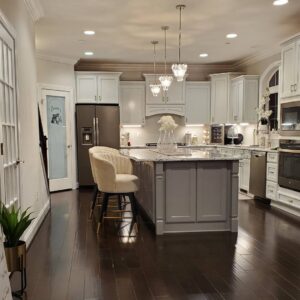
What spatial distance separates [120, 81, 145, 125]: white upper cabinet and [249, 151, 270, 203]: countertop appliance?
307 centimetres

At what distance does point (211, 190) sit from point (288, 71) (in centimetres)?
249

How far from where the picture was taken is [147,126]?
27.2ft

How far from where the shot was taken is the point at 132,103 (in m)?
7.91

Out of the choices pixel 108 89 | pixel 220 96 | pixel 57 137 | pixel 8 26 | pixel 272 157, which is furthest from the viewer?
pixel 220 96

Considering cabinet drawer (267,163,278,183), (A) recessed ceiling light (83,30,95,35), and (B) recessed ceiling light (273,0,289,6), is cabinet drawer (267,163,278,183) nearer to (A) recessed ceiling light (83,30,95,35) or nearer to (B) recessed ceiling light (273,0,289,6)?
(B) recessed ceiling light (273,0,289,6)

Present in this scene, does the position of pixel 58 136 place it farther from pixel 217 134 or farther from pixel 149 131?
pixel 217 134

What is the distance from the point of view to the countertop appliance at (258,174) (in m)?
5.64

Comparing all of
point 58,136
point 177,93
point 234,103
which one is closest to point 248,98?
point 234,103

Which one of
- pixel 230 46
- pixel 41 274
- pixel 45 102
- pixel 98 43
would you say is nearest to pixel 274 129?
pixel 230 46

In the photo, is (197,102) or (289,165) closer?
(289,165)

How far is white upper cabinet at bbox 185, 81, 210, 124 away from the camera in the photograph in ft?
26.7

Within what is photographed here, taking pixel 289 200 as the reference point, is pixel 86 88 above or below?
above

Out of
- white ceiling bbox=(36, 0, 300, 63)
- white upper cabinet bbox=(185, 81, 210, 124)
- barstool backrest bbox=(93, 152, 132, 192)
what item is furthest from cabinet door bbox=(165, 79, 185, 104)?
barstool backrest bbox=(93, 152, 132, 192)

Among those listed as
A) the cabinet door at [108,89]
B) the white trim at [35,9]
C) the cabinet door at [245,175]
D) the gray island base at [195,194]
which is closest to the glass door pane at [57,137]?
the cabinet door at [108,89]
